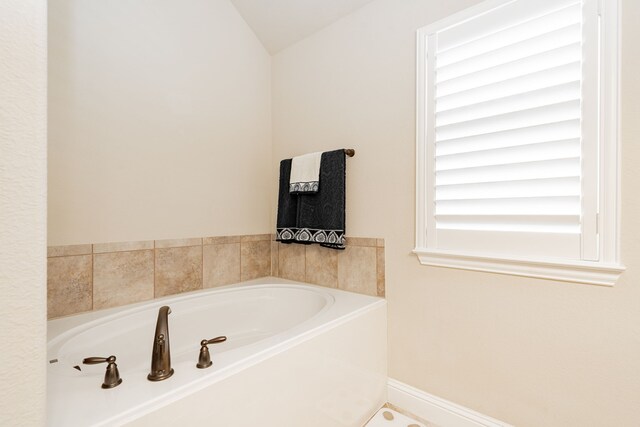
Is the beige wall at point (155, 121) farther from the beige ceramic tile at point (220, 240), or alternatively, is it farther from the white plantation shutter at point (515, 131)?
the white plantation shutter at point (515, 131)

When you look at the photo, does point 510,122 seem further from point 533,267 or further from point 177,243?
point 177,243

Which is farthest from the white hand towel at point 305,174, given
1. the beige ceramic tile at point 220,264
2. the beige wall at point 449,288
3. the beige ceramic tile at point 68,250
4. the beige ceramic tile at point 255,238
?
the beige ceramic tile at point 68,250

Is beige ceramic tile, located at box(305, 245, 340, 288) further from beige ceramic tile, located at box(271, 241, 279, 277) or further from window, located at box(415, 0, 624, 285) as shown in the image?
window, located at box(415, 0, 624, 285)

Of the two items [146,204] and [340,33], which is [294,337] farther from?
[340,33]

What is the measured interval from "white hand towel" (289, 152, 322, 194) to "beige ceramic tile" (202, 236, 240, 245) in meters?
0.54

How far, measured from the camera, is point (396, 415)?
1.62m

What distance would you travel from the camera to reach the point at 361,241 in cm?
187

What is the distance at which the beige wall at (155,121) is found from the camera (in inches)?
57.2

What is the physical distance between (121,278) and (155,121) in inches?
35.4

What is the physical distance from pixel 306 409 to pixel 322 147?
1508 mm

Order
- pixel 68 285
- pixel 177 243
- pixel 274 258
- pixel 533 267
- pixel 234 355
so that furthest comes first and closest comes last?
1. pixel 274 258
2. pixel 177 243
3. pixel 68 285
4. pixel 533 267
5. pixel 234 355

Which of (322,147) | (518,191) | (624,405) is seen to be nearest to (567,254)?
(518,191)

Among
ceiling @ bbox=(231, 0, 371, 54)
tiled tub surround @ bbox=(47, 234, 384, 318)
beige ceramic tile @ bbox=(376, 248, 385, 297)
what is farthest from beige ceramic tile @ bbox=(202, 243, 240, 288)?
ceiling @ bbox=(231, 0, 371, 54)

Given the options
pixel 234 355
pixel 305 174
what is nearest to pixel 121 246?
pixel 234 355
